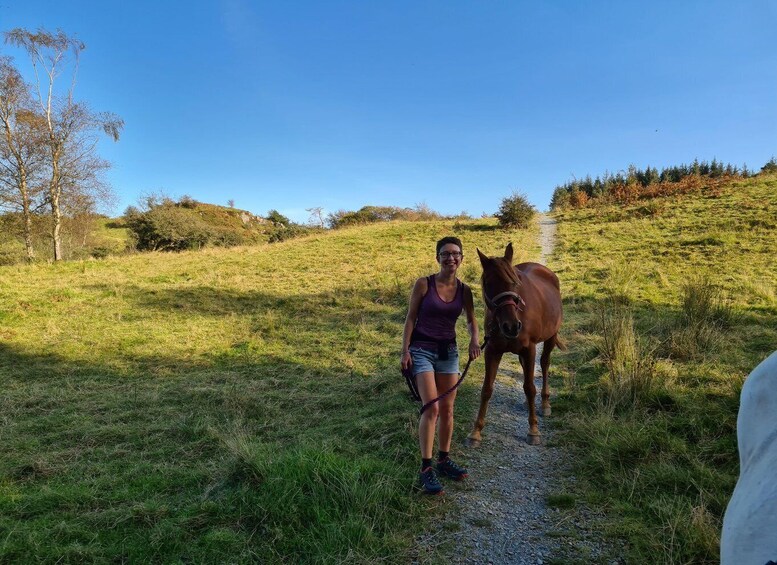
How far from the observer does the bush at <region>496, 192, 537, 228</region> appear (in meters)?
25.7

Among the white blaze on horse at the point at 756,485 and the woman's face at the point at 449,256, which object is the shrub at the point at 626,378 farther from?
the white blaze on horse at the point at 756,485

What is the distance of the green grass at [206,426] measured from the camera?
9.39ft

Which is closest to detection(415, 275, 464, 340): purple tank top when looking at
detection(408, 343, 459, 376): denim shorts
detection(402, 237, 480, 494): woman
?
detection(402, 237, 480, 494): woman

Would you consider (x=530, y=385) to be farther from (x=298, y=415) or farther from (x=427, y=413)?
(x=298, y=415)

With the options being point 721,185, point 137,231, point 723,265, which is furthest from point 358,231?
point 721,185

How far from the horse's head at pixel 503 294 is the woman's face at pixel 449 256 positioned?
269 millimetres

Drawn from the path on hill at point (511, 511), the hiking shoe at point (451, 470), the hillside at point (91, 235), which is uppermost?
the hillside at point (91, 235)

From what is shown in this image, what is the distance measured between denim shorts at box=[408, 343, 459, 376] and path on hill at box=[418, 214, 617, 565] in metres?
1.00

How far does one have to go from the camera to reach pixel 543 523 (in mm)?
3066

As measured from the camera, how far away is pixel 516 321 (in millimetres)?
3561

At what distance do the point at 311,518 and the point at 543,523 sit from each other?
1684 millimetres

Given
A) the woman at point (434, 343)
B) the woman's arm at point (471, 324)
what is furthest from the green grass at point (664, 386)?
the woman's arm at point (471, 324)

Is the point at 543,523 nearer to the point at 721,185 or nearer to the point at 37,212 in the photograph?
the point at 37,212

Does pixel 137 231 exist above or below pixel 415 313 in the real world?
above
